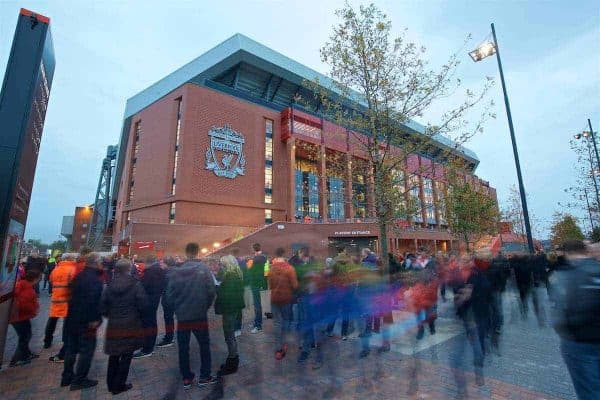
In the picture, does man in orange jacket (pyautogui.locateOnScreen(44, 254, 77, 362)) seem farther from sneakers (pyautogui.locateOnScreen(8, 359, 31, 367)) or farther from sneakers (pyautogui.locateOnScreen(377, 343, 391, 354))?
sneakers (pyautogui.locateOnScreen(377, 343, 391, 354))

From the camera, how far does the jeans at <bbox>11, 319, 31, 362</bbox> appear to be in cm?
569

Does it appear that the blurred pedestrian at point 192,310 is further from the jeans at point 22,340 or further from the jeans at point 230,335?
the jeans at point 22,340

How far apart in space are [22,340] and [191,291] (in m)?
3.82

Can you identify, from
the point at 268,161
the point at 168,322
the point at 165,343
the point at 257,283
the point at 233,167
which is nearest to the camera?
the point at 165,343

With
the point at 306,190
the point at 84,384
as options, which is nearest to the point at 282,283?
the point at 84,384

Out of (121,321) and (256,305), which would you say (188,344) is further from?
(256,305)

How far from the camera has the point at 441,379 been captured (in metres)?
4.62

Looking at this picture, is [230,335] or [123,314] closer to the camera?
[123,314]

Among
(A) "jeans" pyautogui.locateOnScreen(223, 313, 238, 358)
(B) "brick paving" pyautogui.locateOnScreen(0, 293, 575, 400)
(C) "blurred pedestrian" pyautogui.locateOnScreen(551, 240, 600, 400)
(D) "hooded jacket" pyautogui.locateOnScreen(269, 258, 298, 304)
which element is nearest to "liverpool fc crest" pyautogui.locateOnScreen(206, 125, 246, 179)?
(B) "brick paving" pyautogui.locateOnScreen(0, 293, 575, 400)

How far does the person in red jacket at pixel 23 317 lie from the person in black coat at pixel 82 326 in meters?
1.67

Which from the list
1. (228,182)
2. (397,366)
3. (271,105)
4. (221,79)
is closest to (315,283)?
(397,366)

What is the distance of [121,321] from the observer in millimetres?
4230

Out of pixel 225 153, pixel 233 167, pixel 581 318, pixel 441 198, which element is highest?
pixel 225 153

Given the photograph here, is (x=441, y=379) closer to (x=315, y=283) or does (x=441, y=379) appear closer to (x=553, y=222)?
(x=315, y=283)
